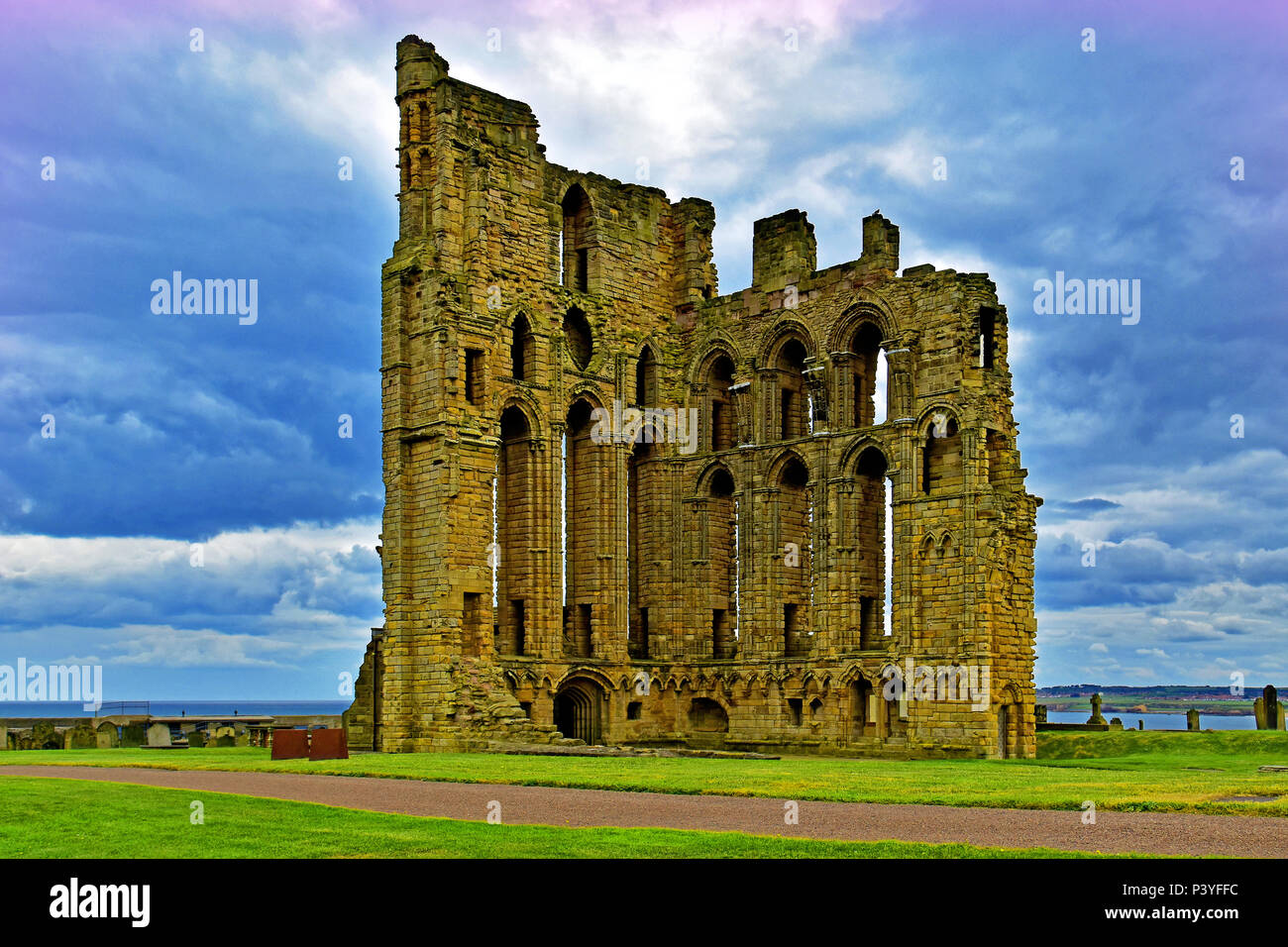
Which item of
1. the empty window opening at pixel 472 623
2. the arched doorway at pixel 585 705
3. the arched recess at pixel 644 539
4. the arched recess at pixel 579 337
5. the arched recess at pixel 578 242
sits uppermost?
the arched recess at pixel 578 242

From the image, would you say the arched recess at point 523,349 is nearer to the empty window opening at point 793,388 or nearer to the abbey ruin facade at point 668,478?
the abbey ruin facade at point 668,478

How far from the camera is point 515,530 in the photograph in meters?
42.0

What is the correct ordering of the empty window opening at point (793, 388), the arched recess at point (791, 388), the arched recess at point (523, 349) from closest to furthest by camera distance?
the arched recess at point (523, 349)
the arched recess at point (791, 388)
the empty window opening at point (793, 388)

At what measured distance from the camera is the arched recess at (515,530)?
41531 millimetres

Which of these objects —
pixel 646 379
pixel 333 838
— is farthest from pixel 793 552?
pixel 333 838

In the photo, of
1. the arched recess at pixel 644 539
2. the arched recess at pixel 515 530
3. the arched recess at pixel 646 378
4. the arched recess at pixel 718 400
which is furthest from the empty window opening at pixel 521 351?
the arched recess at pixel 718 400

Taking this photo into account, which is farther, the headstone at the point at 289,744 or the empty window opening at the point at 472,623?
the empty window opening at the point at 472,623

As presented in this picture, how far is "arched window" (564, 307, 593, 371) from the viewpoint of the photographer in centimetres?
4478

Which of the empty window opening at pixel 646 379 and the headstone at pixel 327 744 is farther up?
the empty window opening at pixel 646 379

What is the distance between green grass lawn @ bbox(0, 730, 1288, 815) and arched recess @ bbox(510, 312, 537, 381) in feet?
41.8

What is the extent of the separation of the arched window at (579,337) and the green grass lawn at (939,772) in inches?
591

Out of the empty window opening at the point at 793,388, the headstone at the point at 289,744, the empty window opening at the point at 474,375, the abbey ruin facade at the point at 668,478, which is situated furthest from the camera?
the empty window opening at the point at 793,388
